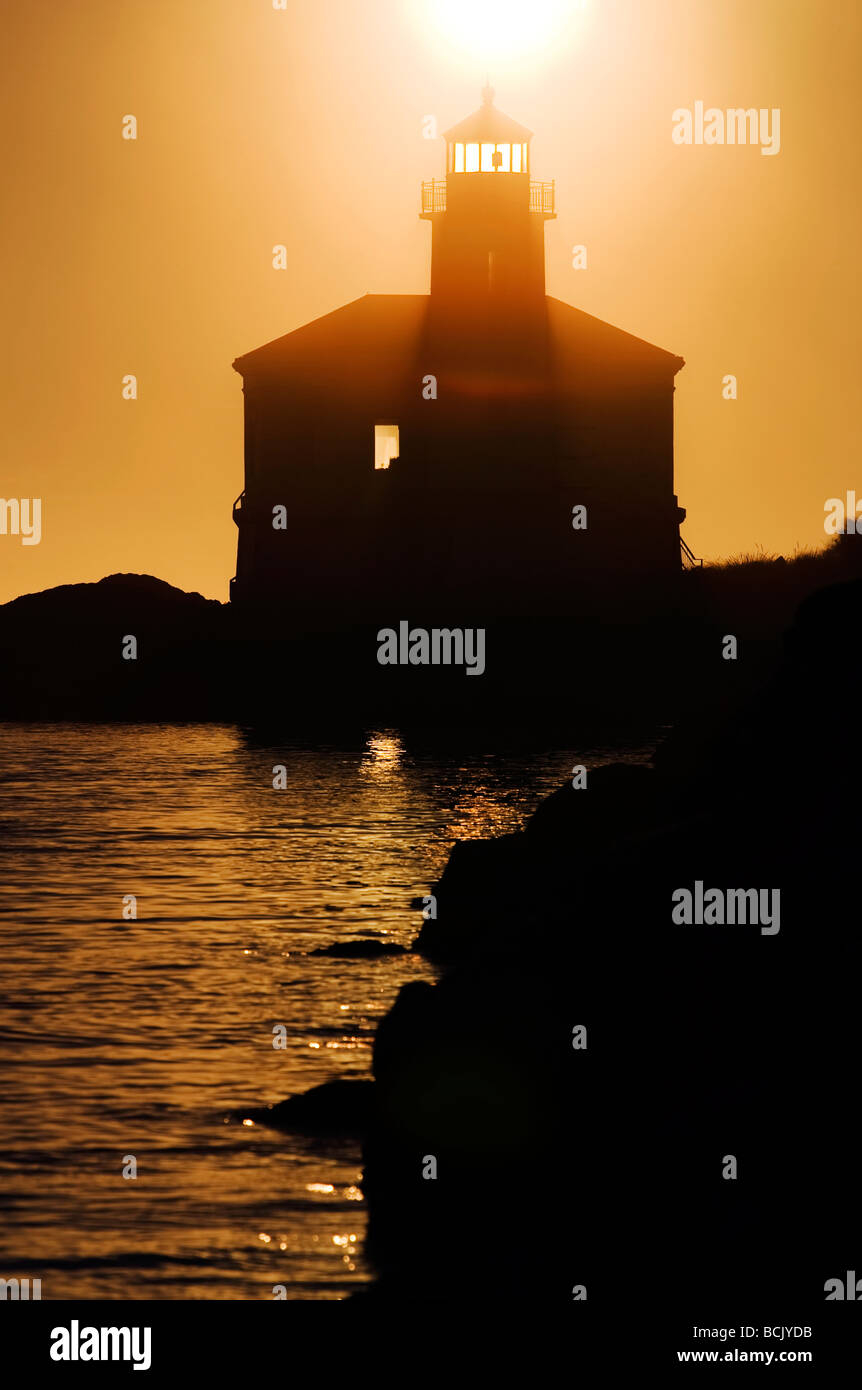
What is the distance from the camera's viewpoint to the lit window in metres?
54.3

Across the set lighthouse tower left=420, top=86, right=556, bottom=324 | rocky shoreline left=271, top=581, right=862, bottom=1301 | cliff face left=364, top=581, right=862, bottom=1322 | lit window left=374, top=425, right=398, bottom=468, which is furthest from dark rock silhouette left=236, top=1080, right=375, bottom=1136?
lit window left=374, top=425, right=398, bottom=468

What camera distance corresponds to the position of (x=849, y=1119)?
915cm

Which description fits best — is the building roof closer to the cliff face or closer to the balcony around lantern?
the balcony around lantern

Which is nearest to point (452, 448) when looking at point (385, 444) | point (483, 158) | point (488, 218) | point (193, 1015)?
point (385, 444)

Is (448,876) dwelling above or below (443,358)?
below

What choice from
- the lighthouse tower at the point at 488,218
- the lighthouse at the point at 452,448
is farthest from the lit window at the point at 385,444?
the lighthouse tower at the point at 488,218

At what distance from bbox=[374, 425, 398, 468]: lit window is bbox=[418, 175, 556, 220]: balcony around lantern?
629 centimetres

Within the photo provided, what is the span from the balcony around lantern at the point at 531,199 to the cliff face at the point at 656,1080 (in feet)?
131

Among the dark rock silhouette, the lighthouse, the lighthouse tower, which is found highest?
the lighthouse tower

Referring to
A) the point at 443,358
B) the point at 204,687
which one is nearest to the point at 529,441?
the point at 443,358

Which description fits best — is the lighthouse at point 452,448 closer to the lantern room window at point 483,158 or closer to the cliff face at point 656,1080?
the lantern room window at point 483,158
